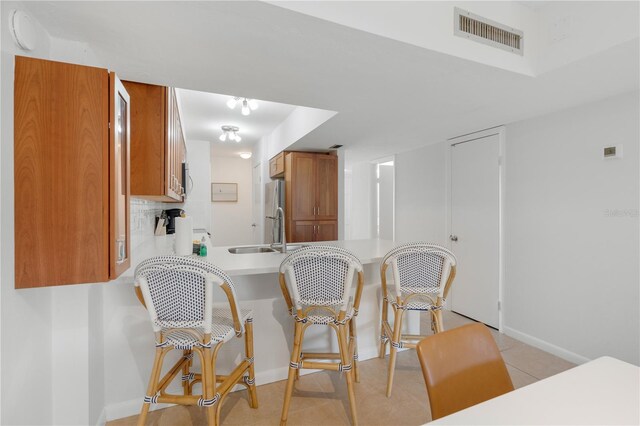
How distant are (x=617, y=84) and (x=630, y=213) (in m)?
0.92

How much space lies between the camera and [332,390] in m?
2.10

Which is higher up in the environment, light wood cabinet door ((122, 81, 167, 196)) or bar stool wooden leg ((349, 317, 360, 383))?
light wood cabinet door ((122, 81, 167, 196))

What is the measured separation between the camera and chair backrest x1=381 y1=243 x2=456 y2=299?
1981mm

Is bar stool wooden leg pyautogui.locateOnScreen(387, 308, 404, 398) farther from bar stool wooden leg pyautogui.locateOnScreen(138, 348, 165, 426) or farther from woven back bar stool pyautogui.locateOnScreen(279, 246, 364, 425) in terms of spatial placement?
bar stool wooden leg pyautogui.locateOnScreen(138, 348, 165, 426)

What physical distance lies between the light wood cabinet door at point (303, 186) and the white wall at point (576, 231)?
2377mm

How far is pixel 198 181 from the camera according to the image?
5.21 meters

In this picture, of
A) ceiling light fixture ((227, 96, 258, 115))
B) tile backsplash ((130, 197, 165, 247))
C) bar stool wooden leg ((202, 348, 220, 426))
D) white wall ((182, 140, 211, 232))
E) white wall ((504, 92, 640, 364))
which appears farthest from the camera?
white wall ((182, 140, 211, 232))

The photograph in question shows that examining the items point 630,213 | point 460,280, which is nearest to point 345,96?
point 630,213

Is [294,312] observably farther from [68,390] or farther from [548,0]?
[548,0]

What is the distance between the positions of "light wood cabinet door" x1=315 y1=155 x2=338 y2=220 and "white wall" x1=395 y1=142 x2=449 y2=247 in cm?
106

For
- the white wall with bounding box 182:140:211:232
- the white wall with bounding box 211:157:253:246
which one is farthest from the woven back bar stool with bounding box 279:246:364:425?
the white wall with bounding box 211:157:253:246

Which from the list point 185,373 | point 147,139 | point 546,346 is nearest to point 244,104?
point 147,139

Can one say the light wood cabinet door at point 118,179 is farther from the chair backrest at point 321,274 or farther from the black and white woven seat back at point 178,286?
the chair backrest at point 321,274

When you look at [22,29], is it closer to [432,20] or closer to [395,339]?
[432,20]
